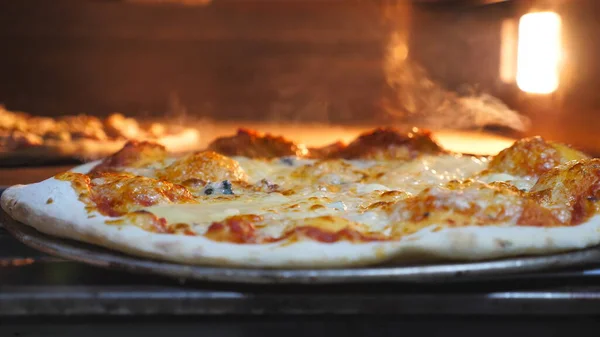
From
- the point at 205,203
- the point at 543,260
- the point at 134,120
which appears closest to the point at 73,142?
the point at 134,120

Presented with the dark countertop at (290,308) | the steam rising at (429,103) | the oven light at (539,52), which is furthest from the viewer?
the steam rising at (429,103)

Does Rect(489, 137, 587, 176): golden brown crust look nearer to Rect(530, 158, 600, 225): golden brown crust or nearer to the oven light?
Rect(530, 158, 600, 225): golden brown crust

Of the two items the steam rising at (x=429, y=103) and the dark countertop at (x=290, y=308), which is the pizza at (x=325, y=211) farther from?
the steam rising at (x=429, y=103)

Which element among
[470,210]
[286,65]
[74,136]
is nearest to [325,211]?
[470,210]

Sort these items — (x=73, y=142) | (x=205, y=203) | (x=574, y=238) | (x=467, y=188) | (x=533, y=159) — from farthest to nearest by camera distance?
(x=73, y=142) → (x=533, y=159) → (x=205, y=203) → (x=467, y=188) → (x=574, y=238)

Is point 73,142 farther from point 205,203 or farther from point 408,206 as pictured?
point 408,206

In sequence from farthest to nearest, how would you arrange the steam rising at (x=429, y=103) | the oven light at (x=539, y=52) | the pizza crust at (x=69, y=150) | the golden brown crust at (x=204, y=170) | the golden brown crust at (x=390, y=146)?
the steam rising at (x=429, y=103) → the oven light at (x=539, y=52) → the pizza crust at (x=69, y=150) → the golden brown crust at (x=390, y=146) → the golden brown crust at (x=204, y=170)

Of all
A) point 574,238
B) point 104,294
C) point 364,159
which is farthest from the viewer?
point 364,159

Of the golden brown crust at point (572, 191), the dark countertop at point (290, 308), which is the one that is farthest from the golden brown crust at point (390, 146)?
the dark countertop at point (290, 308)
